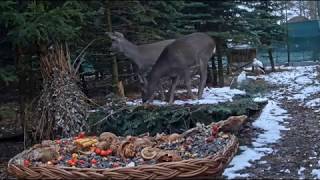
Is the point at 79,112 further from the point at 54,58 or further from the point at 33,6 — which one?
the point at 33,6

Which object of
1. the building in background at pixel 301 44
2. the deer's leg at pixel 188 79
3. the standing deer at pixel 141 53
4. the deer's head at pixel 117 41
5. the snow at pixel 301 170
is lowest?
the building in background at pixel 301 44

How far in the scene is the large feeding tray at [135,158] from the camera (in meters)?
3.94

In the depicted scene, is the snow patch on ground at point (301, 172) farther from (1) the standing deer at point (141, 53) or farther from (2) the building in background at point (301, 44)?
(2) the building in background at point (301, 44)

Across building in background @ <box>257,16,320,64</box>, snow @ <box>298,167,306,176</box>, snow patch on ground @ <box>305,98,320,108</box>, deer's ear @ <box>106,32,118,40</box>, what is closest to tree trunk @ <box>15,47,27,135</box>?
deer's ear @ <box>106,32,118,40</box>

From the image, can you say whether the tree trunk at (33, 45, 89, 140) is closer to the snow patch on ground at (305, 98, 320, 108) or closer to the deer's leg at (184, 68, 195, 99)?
the deer's leg at (184, 68, 195, 99)

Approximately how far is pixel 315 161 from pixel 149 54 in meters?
6.22

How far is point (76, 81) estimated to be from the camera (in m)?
6.82

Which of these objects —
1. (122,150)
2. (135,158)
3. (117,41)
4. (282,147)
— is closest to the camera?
(135,158)

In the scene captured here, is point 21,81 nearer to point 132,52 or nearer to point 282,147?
point 132,52

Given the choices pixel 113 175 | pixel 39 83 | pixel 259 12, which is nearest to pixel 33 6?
pixel 39 83

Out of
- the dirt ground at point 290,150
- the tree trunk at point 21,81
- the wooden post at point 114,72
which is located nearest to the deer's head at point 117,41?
the wooden post at point 114,72

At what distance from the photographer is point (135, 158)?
4.61 metres

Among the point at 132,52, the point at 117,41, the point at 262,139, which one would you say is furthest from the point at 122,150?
the point at 132,52

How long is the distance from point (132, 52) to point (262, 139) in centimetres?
501
